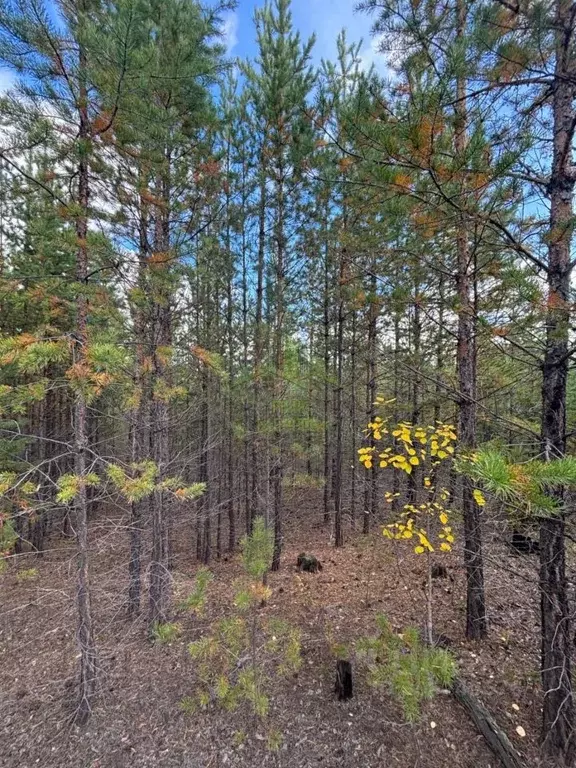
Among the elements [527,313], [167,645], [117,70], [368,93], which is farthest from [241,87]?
[167,645]

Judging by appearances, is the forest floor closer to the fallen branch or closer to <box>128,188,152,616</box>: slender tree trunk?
the fallen branch

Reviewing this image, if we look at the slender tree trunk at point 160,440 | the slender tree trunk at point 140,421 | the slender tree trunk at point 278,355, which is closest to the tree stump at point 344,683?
the slender tree trunk at point 160,440

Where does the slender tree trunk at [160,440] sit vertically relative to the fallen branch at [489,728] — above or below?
above

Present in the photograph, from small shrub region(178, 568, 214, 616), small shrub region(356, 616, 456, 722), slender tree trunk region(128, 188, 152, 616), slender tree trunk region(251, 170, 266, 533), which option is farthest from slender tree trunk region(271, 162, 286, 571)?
small shrub region(356, 616, 456, 722)

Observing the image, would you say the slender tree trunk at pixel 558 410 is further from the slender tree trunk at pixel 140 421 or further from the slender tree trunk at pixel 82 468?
the slender tree trunk at pixel 140 421

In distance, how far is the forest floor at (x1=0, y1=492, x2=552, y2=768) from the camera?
2715 mm

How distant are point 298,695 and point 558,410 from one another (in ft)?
12.1

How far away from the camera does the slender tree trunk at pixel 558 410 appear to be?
219 cm

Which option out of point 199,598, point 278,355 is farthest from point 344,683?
point 278,355

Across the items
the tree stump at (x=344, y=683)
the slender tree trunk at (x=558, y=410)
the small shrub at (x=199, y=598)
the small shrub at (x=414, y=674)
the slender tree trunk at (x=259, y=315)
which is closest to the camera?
the slender tree trunk at (x=558, y=410)

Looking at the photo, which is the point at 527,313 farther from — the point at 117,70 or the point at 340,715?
the point at 340,715

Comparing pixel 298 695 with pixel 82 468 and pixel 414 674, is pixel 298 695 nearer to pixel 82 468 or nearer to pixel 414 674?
pixel 414 674

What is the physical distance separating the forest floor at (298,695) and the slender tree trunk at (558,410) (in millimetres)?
254

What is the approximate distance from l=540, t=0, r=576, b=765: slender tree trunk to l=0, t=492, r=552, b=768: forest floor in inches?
10.0
